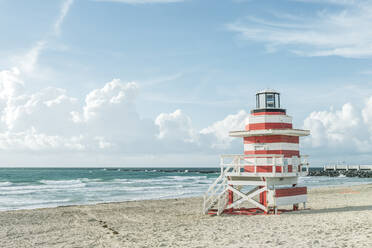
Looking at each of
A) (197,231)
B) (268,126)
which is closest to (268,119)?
(268,126)

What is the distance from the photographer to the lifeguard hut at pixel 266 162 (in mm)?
14250

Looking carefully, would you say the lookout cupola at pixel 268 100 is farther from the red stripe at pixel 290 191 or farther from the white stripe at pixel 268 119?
the red stripe at pixel 290 191

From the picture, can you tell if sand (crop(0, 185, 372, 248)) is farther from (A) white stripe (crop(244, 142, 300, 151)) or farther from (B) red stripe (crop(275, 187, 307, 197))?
(A) white stripe (crop(244, 142, 300, 151))

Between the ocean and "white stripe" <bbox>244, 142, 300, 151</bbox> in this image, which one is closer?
"white stripe" <bbox>244, 142, 300, 151</bbox>

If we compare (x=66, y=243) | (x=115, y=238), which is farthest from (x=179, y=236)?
(x=66, y=243)

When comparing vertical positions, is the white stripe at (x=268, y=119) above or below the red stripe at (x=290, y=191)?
above

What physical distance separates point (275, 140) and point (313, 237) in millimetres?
5487

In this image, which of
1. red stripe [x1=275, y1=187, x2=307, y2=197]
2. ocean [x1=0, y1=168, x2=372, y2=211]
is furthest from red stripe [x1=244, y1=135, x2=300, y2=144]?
ocean [x1=0, y1=168, x2=372, y2=211]

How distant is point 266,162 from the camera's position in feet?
47.2

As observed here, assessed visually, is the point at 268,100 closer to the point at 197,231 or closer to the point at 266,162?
the point at 266,162

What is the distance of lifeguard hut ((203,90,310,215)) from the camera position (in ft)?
46.8

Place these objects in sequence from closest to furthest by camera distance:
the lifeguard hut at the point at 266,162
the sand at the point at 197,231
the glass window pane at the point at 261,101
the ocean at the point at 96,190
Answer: the sand at the point at 197,231
the lifeguard hut at the point at 266,162
the glass window pane at the point at 261,101
the ocean at the point at 96,190

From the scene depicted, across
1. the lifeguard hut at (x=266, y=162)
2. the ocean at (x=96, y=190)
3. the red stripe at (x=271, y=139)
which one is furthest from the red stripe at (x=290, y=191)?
the ocean at (x=96, y=190)

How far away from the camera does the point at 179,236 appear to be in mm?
10633
